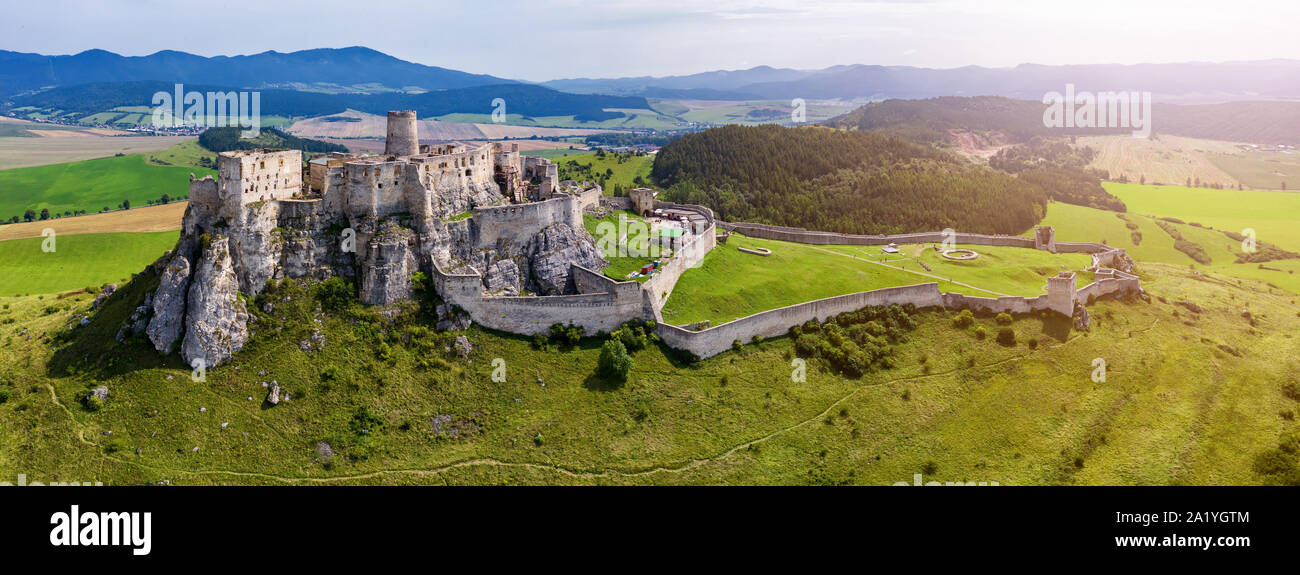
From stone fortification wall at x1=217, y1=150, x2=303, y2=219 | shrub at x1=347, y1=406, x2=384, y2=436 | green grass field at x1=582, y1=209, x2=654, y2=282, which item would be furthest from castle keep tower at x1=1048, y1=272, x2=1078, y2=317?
stone fortification wall at x1=217, y1=150, x2=303, y2=219

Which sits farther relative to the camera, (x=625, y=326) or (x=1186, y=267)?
(x=1186, y=267)

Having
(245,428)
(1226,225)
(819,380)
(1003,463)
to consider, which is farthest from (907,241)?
(1226,225)

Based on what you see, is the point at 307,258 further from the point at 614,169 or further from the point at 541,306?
the point at 614,169

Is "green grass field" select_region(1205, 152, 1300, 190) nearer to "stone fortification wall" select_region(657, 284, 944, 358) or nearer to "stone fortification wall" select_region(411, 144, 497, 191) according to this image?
"stone fortification wall" select_region(657, 284, 944, 358)

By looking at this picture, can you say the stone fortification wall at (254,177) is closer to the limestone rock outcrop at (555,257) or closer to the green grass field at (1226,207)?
the limestone rock outcrop at (555,257)

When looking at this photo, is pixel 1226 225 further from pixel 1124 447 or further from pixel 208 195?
pixel 208 195

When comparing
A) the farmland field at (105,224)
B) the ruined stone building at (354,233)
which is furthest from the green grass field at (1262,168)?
the farmland field at (105,224)

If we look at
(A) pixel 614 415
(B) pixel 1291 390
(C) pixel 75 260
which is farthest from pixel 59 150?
(B) pixel 1291 390
